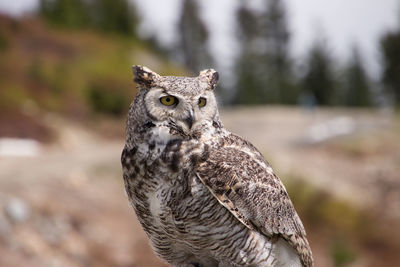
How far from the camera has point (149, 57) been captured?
3098 centimetres

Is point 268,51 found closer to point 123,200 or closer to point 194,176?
point 123,200

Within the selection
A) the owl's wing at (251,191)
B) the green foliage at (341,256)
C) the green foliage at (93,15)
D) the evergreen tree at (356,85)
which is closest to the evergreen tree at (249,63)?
the evergreen tree at (356,85)

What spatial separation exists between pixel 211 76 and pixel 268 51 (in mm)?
45522

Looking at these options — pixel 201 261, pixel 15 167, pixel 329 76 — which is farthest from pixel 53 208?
pixel 329 76

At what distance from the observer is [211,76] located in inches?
103

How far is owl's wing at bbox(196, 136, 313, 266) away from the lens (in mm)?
2463

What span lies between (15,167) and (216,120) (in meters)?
11.6

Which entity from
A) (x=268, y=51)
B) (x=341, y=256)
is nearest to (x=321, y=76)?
(x=268, y=51)

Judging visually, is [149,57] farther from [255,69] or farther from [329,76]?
[329,76]

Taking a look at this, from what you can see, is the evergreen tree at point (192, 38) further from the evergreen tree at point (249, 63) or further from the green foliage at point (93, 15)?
the green foliage at point (93, 15)

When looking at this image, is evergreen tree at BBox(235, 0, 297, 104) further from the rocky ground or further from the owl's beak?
the owl's beak

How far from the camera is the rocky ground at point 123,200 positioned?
952cm

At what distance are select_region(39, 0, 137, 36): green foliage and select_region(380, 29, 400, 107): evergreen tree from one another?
1768 cm

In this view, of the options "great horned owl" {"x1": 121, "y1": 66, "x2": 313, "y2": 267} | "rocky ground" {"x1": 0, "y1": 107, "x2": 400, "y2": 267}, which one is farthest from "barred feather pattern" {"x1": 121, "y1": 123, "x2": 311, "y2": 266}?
"rocky ground" {"x1": 0, "y1": 107, "x2": 400, "y2": 267}
